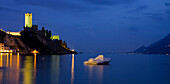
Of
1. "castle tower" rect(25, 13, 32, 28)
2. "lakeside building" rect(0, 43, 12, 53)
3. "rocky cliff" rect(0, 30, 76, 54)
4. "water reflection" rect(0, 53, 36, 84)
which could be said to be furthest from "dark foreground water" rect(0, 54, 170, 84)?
"castle tower" rect(25, 13, 32, 28)

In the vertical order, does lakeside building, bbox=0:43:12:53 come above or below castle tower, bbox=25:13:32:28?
below

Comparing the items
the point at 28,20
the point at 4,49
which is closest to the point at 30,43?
the point at 4,49

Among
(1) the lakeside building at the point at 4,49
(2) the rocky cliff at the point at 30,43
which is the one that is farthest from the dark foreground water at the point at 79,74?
(2) the rocky cliff at the point at 30,43

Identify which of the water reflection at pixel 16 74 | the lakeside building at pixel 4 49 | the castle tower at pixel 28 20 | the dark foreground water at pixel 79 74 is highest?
the castle tower at pixel 28 20

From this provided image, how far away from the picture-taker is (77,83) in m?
23.6

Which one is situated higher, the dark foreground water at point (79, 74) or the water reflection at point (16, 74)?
the water reflection at point (16, 74)

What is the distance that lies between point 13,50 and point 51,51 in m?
40.5

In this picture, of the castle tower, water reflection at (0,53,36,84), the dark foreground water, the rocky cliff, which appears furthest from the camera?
the castle tower

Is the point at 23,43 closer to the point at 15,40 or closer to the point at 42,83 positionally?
the point at 15,40

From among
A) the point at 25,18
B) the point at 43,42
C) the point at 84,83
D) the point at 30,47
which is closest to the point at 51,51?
the point at 43,42

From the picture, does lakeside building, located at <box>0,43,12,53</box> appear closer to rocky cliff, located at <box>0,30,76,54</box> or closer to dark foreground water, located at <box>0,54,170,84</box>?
rocky cliff, located at <box>0,30,76,54</box>

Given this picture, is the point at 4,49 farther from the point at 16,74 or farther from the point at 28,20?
the point at 16,74

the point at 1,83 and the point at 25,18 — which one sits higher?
the point at 25,18

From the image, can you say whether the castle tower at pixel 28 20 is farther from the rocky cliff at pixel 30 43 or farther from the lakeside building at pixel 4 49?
the lakeside building at pixel 4 49
